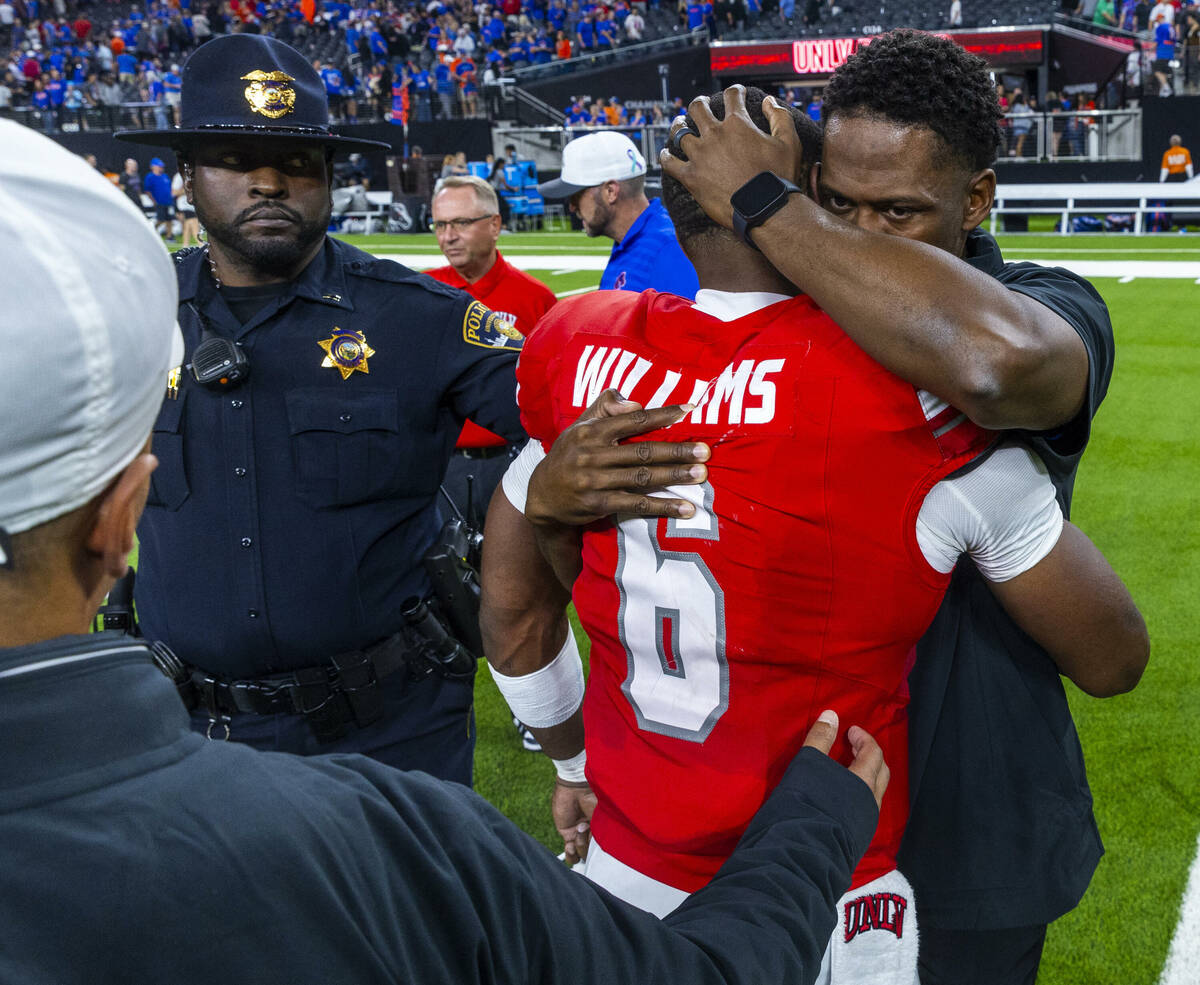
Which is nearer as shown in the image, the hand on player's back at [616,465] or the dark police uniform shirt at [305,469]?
the hand on player's back at [616,465]

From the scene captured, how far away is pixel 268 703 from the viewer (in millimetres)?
2352

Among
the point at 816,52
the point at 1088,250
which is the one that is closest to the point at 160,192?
the point at 816,52

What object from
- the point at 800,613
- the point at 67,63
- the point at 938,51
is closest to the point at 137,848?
the point at 800,613

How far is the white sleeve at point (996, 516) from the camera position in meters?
1.35

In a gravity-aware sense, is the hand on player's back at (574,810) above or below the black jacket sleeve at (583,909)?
below

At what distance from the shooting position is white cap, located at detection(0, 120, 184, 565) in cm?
66

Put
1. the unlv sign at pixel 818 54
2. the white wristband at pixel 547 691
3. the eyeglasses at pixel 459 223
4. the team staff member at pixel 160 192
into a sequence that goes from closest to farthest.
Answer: the white wristband at pixel 547 691 < the eyeglasses at pixel 459 223 < the team staff member at pixel 160 192 < the unlv sign at pixel 818 54

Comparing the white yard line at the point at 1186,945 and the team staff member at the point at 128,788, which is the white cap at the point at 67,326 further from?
the white yard line at the point at 1186,945

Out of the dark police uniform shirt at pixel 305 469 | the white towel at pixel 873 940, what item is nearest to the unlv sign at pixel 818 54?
the dark police uniform shirt at pixel 305 469

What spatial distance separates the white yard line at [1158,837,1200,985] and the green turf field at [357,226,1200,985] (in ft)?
0.07

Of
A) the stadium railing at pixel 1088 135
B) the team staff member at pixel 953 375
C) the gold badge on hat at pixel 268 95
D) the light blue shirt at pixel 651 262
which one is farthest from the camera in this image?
the stadium railing at pixel 1088 135

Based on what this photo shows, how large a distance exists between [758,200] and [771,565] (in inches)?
18.6

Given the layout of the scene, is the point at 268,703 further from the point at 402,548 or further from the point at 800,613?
the point at 800,613

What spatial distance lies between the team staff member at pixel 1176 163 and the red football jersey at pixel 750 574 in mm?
18900
